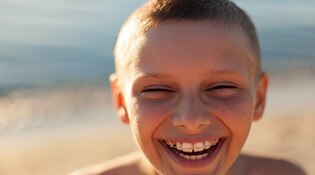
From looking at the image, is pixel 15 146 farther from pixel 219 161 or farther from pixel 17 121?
pixel 219 161

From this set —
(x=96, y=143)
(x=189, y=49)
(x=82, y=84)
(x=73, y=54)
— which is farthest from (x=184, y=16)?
(x=73, y=54)

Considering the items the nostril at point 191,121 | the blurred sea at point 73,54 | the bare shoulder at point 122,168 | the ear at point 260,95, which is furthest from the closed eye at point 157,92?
the blurred sea at point 73,54

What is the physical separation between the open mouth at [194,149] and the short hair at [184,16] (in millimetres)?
384

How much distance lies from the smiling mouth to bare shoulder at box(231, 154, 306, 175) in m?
0.86

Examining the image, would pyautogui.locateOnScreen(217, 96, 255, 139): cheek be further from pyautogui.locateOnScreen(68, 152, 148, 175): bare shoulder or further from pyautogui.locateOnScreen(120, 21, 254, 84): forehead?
pyautogui.locateOnScreen(68, 152, 148, 175): bare shoulder

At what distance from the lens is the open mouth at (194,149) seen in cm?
262

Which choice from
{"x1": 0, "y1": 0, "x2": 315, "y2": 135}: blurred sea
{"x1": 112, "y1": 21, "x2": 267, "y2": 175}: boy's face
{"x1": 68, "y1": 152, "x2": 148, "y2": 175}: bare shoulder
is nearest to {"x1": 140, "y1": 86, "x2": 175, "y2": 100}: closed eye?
{"x1": 112, "y1": 21, "x2": 267, "y2": 175}: boy's face

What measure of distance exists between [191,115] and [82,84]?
18.3ft

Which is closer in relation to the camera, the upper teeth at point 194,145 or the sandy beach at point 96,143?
the upper teeth at point 194,145

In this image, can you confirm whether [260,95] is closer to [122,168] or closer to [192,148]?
[192,148]

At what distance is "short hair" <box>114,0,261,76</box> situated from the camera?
2695 millimetres

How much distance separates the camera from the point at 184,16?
2.67 m

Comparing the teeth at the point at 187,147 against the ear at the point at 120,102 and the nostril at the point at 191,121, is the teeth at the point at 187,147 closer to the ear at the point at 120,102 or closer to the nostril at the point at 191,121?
the nostril at the point at 191,121

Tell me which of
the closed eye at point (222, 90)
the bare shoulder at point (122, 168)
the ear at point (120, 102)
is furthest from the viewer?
the bare shoulder at point (122, 168)
